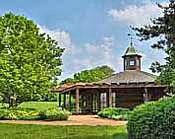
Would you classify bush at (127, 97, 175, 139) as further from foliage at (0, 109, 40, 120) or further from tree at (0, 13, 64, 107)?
tree at (0, 13, 64, 107)

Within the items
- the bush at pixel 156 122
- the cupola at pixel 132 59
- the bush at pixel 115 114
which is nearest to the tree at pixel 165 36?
the bush at pixel 156 122

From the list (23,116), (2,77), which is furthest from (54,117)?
(2,77)

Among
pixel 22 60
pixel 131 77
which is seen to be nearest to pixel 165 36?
pixel 22 60

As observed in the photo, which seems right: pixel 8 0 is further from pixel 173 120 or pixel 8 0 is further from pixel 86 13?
pixel 173 120

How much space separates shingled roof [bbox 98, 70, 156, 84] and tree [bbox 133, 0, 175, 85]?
2131cm

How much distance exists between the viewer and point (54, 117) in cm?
2564

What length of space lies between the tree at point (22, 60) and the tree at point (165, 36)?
18041 millimetres

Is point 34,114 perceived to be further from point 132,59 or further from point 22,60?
point 132,59

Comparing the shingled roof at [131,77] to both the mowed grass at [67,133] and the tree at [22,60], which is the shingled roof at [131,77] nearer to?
the tree at [22,60]

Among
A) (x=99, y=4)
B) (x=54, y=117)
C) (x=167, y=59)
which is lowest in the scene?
(x=54, y=117)

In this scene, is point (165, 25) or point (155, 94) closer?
point (165, 25)

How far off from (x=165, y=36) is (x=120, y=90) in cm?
2456

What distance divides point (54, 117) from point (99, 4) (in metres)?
11.3

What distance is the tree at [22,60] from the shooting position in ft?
95.6
